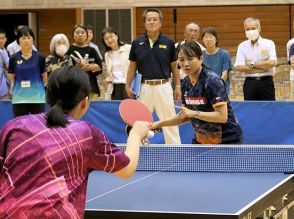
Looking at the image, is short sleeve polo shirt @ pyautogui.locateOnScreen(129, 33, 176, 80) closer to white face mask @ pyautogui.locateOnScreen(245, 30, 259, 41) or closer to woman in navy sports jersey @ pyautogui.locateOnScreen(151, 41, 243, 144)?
white face mask @ pyautogui.locateOnScreen(245, 30, 259, 41)

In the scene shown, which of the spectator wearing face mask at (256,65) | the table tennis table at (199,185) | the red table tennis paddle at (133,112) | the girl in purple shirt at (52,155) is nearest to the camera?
the girl in purple shirt at (52,155)

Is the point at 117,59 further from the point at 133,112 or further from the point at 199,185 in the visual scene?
the point at 199,185

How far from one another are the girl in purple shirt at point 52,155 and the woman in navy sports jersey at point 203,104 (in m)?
2.21

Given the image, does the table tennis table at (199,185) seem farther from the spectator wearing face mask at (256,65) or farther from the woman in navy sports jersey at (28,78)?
the spectator wearing face mask at (256,65)

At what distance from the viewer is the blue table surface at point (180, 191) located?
166 inches

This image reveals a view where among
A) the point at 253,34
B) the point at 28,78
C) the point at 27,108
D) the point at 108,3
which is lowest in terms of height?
the point at 27,108

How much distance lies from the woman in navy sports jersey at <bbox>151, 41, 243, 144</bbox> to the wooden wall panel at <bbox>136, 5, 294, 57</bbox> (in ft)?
37.5

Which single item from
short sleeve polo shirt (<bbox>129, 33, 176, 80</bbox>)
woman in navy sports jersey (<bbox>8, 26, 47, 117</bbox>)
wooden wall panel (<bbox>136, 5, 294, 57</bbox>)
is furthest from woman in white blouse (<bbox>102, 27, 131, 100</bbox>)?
wooden wall panel (<bbox>136, 5, 294, 57</bbox>)

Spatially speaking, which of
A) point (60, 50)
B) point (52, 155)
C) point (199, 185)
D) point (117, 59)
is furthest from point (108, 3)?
point (52, 155)

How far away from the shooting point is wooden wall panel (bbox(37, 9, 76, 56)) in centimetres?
1870

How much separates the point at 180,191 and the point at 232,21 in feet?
43.2

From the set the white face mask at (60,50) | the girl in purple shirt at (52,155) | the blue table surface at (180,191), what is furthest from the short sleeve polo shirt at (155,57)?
the girl in purple shirt at (52,155)

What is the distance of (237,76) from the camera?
15812 mm

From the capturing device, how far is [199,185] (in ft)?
16.3
